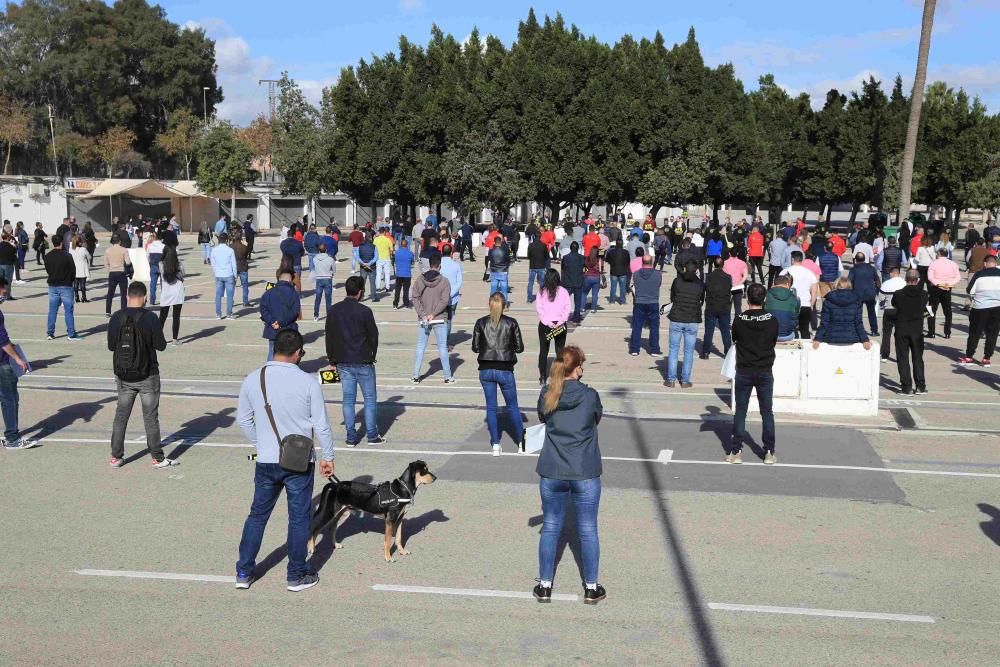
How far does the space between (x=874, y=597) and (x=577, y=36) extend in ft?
153

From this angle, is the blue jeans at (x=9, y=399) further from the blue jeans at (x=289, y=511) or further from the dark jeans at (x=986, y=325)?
the dark jeans at (x=986, y=325)

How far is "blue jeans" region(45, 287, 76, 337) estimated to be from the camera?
707 inches

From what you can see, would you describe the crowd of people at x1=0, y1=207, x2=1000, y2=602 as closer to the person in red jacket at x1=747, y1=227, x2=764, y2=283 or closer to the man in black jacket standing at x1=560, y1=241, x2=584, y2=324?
the man in black jacket standing at x1=560, y1=241, x2=584, y2=324

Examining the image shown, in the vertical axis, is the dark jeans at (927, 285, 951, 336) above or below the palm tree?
below

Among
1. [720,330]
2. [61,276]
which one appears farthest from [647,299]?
[61,276]

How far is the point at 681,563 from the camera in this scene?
7387 millimetres

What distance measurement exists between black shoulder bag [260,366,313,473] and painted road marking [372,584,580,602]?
1.01m

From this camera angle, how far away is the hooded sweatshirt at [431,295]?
13766 millimetres

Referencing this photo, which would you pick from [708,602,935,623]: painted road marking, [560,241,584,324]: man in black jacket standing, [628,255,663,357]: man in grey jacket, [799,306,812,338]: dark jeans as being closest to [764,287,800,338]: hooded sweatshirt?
[628,255,663,357]: man in grey jacket

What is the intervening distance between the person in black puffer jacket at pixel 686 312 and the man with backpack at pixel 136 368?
22.8ft

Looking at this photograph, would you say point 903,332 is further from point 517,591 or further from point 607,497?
point 517,591


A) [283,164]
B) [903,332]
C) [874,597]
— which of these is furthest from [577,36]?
[874,597]

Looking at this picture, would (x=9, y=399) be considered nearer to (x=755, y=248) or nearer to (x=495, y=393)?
(x=495, y=393)

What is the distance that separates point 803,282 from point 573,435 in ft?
35.3
